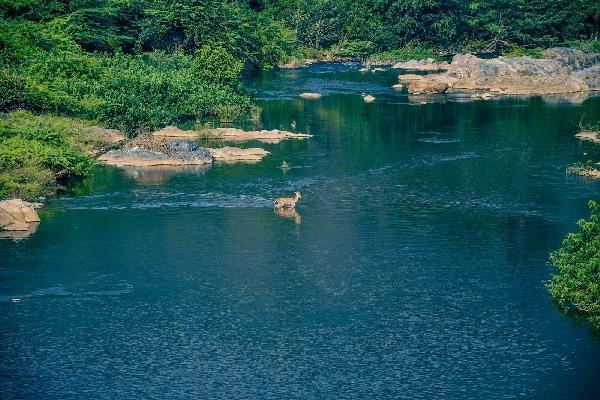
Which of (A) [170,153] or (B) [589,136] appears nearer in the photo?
(A) [170,153]

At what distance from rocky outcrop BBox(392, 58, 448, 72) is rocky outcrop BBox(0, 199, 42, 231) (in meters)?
58.4

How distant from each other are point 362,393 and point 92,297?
1119 centimetres

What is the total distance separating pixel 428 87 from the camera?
8012 cm

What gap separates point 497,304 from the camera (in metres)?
33.9

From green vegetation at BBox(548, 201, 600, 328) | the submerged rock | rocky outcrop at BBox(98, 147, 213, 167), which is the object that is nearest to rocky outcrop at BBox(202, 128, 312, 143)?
the submerged rock

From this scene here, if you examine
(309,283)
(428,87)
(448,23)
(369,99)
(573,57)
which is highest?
(448,23)

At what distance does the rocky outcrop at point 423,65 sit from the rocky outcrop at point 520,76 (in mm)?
6498

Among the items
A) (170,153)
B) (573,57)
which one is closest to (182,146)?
(170,153)

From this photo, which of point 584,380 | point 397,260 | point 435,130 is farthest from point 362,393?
point 435,130

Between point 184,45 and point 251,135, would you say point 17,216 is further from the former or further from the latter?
point 184,45

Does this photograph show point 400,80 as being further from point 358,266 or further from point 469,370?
point 469,370

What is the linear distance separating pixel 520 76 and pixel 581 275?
5300 centimetres

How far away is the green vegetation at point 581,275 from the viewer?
31.9 m

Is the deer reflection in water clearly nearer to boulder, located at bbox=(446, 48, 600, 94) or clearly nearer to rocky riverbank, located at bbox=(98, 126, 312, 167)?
rocky riverbank, located at bbox=(98, 126, 312, 167)
